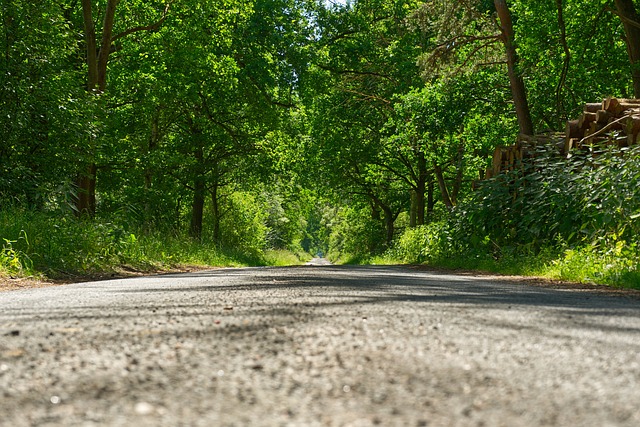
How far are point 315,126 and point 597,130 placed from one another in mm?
18118

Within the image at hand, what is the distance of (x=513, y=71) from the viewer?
52.5 ft

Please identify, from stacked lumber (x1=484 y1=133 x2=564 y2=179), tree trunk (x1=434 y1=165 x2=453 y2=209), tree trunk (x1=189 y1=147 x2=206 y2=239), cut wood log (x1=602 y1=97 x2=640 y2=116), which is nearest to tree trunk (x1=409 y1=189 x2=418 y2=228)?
tree trunk (x1=434 y1=165 x2=453 y2=209)

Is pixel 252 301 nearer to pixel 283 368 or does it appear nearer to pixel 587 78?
pixel 283 368

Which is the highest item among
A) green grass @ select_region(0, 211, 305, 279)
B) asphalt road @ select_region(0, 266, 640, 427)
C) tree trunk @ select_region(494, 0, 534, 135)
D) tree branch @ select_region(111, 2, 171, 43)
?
tree branch @ select_region(111, 2, 171, 43)

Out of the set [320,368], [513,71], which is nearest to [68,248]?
[320,368]

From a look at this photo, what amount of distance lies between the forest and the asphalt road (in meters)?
4.09

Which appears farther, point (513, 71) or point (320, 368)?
point (513, 71)

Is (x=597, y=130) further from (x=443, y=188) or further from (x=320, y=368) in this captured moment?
(x=443, y=188)

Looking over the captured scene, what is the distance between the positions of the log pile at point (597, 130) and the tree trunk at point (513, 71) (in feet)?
11.1

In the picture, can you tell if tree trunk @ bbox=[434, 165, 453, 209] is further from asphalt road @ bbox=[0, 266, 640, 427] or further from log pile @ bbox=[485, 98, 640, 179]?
asphalt road @ bbox=[0, 266, 640, 427]

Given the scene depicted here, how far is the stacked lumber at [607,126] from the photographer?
885 cm

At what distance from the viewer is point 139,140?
58.8 feet

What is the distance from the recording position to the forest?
938cm

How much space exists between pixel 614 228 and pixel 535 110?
39.8ft
